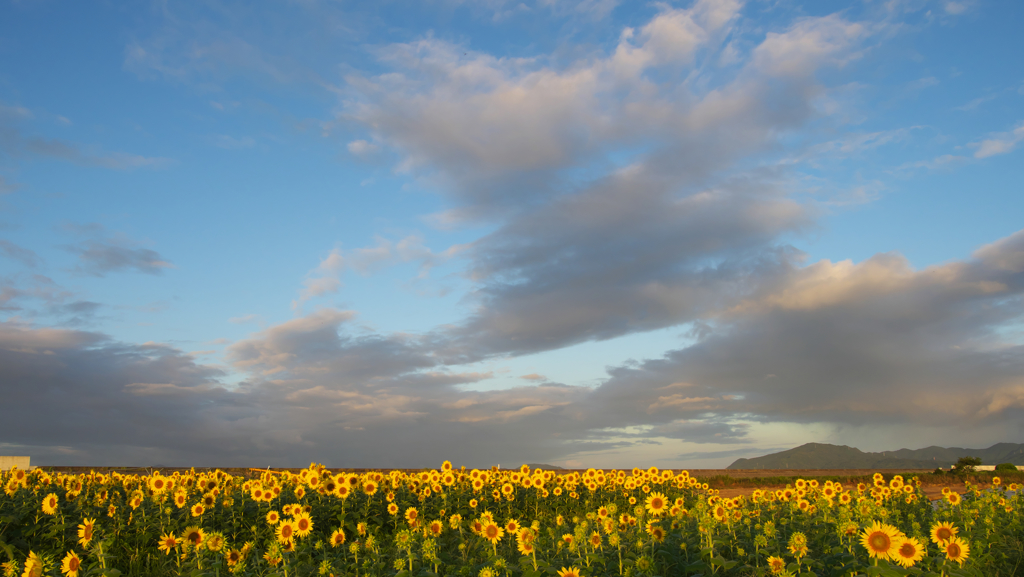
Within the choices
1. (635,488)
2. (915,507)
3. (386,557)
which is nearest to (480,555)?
(386,557)

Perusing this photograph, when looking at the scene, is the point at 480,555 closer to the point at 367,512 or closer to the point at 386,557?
the point at 386,557

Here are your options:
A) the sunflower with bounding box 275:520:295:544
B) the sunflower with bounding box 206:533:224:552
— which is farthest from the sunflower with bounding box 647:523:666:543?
the sunflower with bounding box 206:533:224:552

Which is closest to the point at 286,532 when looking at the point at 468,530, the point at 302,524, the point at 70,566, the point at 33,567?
the point at 302,524

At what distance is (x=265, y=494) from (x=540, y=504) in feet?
27.3

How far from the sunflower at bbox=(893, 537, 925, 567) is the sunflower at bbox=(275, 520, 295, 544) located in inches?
284

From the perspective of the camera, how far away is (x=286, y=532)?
8703mm

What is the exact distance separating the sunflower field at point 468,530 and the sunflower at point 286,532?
0.03 metres

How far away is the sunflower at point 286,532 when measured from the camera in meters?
8.48

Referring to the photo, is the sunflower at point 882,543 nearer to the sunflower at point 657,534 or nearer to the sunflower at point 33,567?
the sunflower at point 657,534

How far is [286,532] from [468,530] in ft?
14.8

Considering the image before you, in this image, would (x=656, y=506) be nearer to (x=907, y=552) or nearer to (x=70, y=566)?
(x=907, y=552)

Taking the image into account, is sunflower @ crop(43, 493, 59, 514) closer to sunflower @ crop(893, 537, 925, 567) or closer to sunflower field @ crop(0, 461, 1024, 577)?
sunflower field @ crop(0, 461, 1024, 577)

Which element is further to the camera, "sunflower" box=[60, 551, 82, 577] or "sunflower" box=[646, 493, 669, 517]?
"sunflower" box=[646, 493, 669, 517]

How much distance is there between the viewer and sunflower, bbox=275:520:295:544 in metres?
8.48
